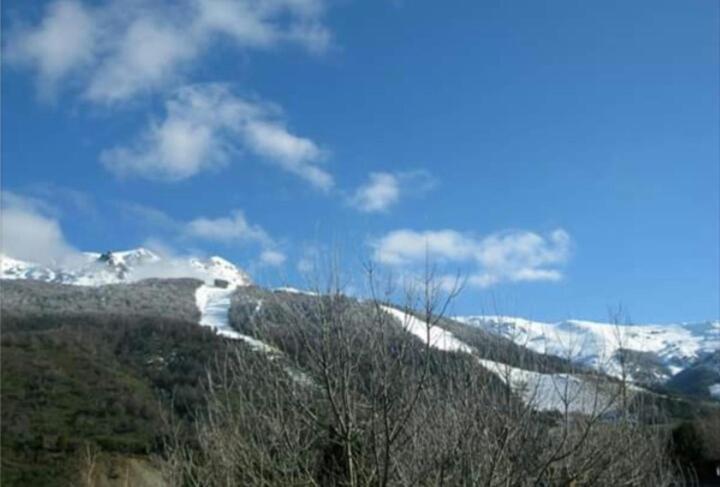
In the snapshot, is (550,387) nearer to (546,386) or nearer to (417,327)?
(546,386)

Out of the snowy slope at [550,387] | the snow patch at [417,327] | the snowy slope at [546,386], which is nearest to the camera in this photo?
the snow patch at [417,327]

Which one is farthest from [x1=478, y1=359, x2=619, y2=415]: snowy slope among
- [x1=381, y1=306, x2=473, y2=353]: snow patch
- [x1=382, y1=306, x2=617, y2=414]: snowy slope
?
[x1=381, y1=306, x2=473, y2=353]: snow patch

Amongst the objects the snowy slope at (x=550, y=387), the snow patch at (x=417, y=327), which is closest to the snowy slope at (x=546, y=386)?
the snowy slope at (x=550, y=387)

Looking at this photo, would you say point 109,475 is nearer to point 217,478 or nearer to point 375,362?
point 217,478

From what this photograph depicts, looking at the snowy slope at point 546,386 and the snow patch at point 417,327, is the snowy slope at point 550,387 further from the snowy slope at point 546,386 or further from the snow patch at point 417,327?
the snow patch at point 417,327

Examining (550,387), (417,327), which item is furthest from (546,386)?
(417,327)

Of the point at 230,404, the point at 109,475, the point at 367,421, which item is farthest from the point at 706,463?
the point at 367,421

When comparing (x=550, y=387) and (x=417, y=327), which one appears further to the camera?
(x=550, y=387)

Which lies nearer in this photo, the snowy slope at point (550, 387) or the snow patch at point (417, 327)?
the snow patch at point (417, 327)

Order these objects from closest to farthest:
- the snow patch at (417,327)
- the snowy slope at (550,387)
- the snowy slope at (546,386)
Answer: the snow patch at (417,327) → the snowy slope at (546,386) → the snowy slope at (550,387)

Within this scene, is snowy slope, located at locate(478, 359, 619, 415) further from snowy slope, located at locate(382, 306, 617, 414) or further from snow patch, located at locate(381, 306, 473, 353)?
snow patch, located at locate(381, 306, 473, 353)

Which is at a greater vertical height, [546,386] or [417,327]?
[417,327]

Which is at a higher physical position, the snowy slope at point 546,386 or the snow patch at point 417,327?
the snow patch at point 417,327

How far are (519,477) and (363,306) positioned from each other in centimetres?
226
